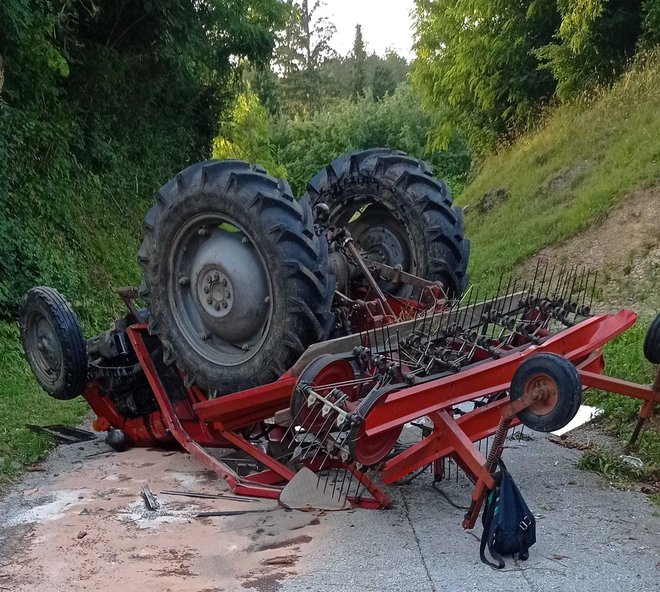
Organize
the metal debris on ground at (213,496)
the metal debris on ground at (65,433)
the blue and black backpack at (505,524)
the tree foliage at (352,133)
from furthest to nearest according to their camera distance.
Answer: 1. the tree foliage at (352,133)
2. the metal debris on ground at (65,433)
3. the metal debris on ground at (213,496)
4. the blue and black backpack at (505,524)

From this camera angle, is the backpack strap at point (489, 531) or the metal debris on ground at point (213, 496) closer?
the backpack strap at point (489, 531)

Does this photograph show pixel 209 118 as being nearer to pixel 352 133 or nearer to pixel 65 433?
pixel 65 433

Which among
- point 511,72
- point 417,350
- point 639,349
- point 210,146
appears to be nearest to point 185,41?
point 210,146

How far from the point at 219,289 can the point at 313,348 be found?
907mm

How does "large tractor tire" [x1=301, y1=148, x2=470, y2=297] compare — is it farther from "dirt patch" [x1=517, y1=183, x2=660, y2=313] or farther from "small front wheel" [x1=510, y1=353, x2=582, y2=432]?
"dirt patch" [x1=517, y1=183, x2=660, y2=313]


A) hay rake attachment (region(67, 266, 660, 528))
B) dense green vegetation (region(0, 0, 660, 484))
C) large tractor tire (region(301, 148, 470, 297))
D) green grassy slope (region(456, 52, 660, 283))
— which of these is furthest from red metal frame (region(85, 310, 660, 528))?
green grassy slope (region(456, 52, 660, 283))

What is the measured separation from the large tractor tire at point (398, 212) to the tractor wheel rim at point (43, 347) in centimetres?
210

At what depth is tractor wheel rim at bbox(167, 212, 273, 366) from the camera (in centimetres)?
461

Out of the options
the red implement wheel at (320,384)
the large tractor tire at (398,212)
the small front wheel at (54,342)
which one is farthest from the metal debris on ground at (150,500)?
the large tractor tire at (398,212)

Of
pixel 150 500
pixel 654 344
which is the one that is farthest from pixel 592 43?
pixel 150 500

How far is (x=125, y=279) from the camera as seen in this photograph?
13234 mm

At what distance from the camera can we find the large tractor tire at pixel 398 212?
5.89m

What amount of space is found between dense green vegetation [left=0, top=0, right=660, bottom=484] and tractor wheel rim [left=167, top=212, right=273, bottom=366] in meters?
1.65

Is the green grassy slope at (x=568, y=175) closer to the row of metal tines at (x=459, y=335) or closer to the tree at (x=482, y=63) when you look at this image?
the tree at (x=482, y=63)
